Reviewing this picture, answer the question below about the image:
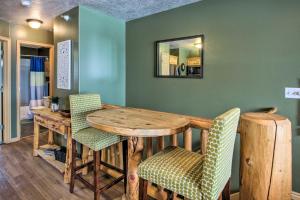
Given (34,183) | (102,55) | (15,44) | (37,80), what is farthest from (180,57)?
(37,80)

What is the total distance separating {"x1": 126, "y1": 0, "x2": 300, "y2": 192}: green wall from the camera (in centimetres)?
206

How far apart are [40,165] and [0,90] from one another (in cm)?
183

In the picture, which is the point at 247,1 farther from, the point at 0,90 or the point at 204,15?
the point at 0,90

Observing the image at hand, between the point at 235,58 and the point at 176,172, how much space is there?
70.5 inches

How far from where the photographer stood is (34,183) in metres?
2.34

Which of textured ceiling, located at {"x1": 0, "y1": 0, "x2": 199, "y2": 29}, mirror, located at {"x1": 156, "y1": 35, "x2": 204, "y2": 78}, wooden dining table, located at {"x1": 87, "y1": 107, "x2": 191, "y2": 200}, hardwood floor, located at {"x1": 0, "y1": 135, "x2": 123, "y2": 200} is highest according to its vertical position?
textured ceiling, located at {"x1": 0, "y1": 0, "x2": 199, "y2": 29}

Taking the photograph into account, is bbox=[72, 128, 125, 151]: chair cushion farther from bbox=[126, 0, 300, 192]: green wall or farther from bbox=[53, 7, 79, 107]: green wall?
bbox=[126, 0, 300, 192]: green wall

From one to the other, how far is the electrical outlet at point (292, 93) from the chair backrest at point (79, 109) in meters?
2.14

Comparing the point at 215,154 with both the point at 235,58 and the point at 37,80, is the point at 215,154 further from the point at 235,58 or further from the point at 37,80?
the point at 37,80

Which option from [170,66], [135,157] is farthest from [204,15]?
[135,157]

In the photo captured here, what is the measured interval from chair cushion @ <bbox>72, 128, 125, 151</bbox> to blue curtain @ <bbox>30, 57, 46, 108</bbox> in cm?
432

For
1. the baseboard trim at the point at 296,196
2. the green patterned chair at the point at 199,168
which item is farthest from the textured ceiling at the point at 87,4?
the baseboard trim at the point at 296,196

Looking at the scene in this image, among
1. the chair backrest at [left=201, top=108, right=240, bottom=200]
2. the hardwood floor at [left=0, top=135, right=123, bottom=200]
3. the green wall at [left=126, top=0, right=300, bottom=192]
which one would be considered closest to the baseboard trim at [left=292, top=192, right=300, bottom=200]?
the green wall at [left=126, top=0, right=300, bottom=192]

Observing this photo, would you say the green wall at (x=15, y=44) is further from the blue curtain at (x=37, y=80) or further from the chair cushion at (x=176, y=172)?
the chair cushion at (x=176, y=172)
